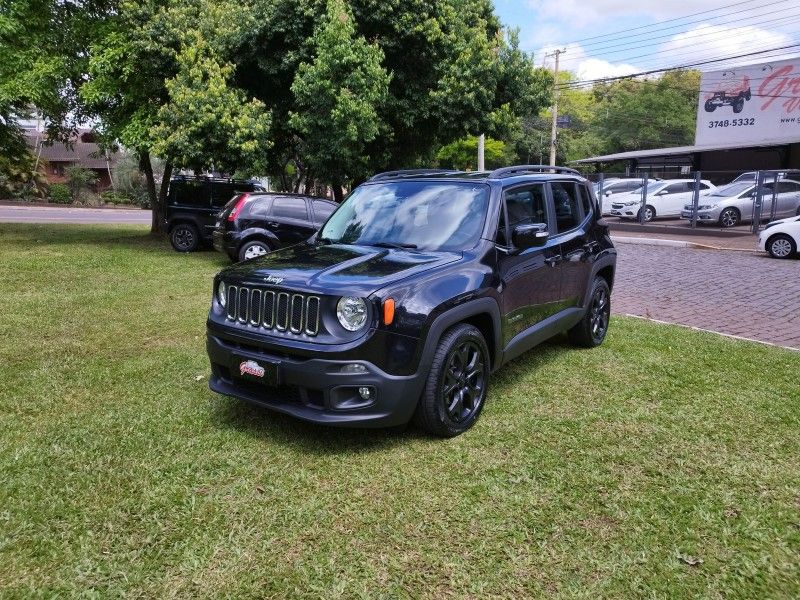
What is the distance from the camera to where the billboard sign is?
27938 millimetres

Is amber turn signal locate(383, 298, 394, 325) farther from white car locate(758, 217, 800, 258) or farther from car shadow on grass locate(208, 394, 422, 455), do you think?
white car locate(758, 217, 800, 258)

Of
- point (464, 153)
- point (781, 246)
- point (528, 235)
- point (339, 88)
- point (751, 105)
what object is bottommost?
point (781, 246)

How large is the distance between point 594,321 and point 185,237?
11.6 meters

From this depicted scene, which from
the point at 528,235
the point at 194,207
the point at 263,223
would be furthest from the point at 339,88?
the point at 528,235

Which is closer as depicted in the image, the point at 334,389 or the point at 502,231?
the point at 334,389

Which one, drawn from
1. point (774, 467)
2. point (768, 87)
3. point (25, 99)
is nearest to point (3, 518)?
point (774, 467)

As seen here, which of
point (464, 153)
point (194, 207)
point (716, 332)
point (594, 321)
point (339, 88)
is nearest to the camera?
point (594, 321)

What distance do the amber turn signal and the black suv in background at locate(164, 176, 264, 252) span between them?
12.2m

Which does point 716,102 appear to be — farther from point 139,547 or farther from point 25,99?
point 139,547

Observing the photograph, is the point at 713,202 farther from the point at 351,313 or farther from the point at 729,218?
the point at 351,313

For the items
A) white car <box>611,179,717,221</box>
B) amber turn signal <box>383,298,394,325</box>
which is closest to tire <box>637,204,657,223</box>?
white car <box>611,179,717,221</box>

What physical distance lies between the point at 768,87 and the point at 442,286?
31444 mm

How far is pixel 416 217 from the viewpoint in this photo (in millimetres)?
4801

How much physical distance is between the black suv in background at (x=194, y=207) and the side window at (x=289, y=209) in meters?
3.40
